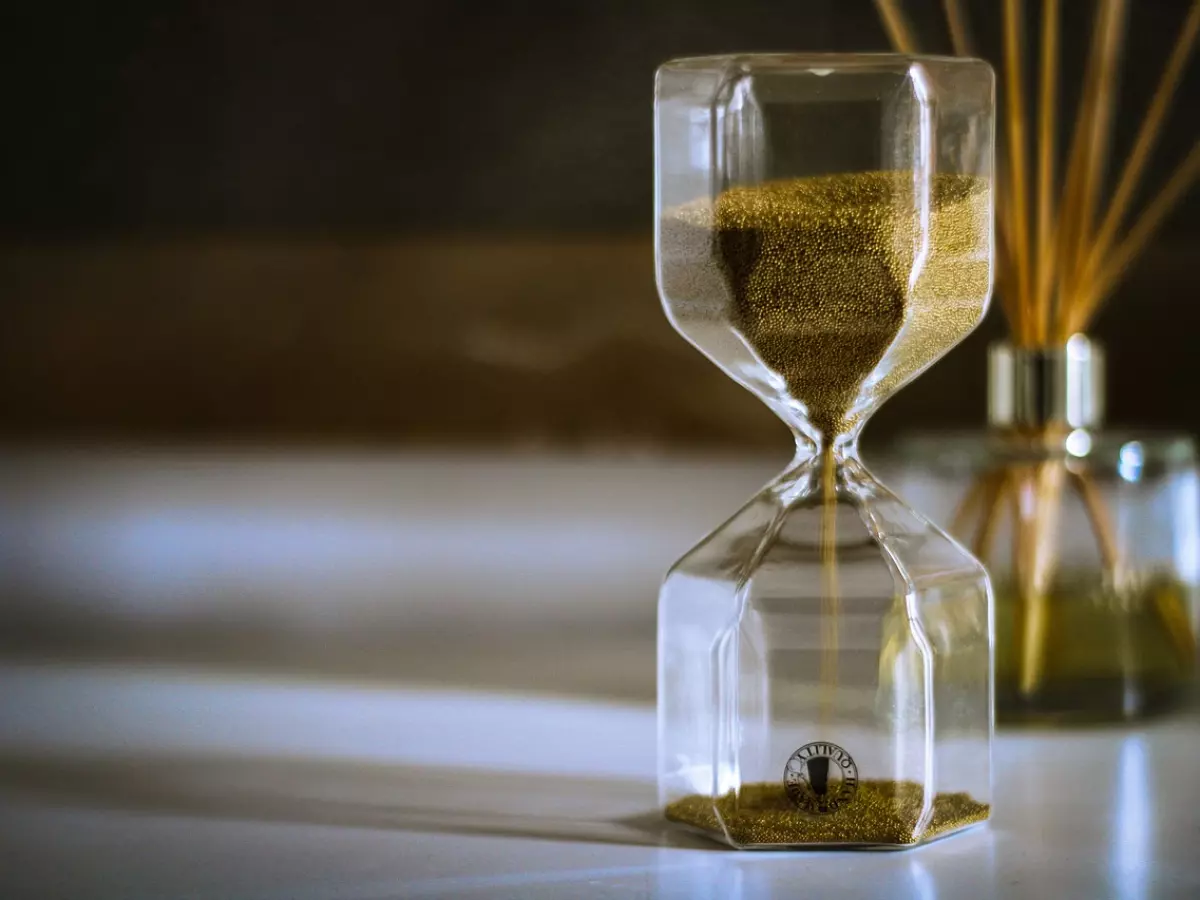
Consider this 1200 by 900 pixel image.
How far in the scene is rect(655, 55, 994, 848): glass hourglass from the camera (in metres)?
0.54

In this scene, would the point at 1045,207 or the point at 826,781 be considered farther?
the point at 1045,207

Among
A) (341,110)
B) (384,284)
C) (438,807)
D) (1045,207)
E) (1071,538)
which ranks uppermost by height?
(341,110)

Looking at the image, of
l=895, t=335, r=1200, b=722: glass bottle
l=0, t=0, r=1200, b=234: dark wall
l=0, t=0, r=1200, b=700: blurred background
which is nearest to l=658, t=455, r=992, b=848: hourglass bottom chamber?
l=895, t=335, r=1200, b=722: glass bottle

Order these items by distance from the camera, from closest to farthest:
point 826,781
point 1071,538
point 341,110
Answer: point 826,781, point 1071,538, point 341,110

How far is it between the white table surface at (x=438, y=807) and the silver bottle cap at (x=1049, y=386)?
0.15 metres

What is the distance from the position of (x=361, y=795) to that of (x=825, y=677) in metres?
0.20

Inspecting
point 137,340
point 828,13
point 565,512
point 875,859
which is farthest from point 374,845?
point 137,340

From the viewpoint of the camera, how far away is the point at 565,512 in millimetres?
1441

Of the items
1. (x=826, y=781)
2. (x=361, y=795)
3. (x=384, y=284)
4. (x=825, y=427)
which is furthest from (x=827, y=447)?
(x=384, y=284)

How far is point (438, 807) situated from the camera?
617 mm

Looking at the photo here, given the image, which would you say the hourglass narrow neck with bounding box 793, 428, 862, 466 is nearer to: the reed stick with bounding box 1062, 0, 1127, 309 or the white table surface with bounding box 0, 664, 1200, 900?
the white table surface with bounding box 0, 664, 1200, 900

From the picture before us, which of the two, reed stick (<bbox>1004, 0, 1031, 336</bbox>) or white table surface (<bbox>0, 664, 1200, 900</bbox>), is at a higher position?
reed stick (<bbox>1004, 0, 1031, 336</bbox>)

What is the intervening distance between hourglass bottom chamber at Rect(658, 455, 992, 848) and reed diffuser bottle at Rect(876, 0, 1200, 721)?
18cm

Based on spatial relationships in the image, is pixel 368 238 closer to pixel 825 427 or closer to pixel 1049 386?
pixel 1049 386
